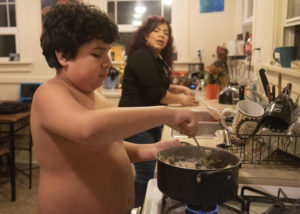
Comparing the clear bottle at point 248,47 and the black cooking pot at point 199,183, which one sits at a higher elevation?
the clear bottle at point 248,47

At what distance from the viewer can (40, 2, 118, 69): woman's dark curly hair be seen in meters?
0.84

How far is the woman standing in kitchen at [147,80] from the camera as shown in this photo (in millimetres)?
2199

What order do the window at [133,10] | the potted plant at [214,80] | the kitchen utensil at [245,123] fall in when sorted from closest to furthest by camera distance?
the kitchen utensil at [245,123] → the potted plant at [214,80] → the window at [133,10]

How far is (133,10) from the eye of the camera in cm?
396

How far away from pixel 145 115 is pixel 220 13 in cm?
331

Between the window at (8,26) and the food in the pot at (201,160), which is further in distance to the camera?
the window at (8,26)

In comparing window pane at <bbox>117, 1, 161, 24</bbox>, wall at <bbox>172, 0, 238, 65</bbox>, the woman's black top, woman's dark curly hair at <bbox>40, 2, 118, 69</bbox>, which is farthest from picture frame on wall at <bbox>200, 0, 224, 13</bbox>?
woman's dark curly hair at <bbox>40, 2, 118, 69</bbox>

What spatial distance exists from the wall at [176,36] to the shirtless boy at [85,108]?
2.98 m

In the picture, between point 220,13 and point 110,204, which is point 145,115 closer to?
point 110,204

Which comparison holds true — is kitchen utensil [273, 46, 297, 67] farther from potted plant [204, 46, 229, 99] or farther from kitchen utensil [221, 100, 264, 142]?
potted plant [204, 46, 229, 99]

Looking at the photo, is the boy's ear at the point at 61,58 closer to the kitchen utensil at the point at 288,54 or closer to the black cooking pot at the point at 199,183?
the black cooking pot at the point at 199,183

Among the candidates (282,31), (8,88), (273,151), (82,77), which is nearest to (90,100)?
(82,77)

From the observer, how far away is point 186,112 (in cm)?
89

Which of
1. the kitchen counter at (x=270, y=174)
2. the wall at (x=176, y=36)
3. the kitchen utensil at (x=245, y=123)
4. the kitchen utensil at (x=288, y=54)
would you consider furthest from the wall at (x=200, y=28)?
the kitchen counter at (x=270, y=174)
